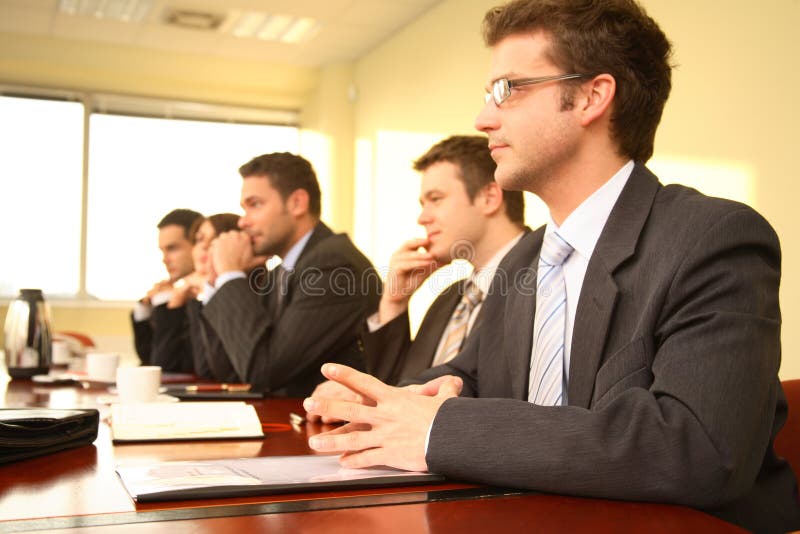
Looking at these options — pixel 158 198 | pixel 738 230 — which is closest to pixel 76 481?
pixel 738 230

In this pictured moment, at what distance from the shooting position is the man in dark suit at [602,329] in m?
1.03

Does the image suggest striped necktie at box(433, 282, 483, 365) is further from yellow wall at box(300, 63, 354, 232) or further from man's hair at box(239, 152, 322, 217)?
yellow wall at box(300, 63, 354, 232)

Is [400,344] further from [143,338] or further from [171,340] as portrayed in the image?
[143,338]

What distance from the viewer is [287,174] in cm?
358

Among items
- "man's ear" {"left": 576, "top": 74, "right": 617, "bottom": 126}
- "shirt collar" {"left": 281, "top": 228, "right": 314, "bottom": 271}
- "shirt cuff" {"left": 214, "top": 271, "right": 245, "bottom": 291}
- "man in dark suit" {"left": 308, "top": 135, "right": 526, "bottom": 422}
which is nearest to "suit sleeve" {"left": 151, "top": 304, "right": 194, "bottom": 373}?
"shirt collar" {"left": 281, "top": 228, "right": 314, "bottom": 271}

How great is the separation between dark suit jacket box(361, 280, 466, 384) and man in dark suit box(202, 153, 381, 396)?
28 cm

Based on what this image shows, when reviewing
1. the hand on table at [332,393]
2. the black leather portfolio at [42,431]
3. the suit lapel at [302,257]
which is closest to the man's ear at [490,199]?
the suit lapel at [302,257]

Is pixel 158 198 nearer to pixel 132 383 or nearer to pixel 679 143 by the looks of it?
pixel 679 143

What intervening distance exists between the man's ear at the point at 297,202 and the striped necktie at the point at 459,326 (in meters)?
1.21

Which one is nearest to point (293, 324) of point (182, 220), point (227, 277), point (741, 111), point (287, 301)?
point (287, 301)

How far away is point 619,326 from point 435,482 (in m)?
0.44

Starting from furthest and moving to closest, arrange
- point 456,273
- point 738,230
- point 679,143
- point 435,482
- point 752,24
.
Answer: point 456,273 < point 679,143 < point 752,24 < point 738,230 < point 435,482

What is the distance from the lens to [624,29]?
5.42 feet

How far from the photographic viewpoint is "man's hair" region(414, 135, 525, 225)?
282 centimetres
